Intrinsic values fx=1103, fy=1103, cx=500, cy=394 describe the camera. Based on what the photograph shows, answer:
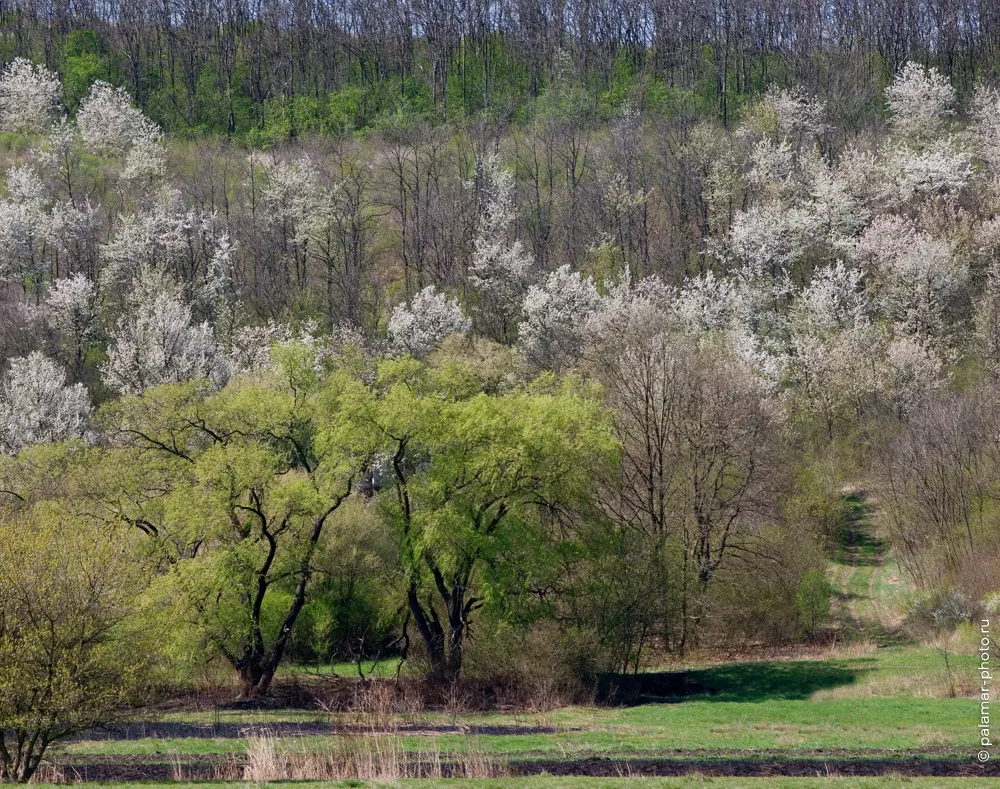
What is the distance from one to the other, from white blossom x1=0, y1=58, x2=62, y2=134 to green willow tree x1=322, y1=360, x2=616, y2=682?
77.6 meters

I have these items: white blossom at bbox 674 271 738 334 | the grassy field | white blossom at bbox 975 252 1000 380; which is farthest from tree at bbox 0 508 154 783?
white blossom at bbox 674 271 738 334

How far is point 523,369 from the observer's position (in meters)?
61.4

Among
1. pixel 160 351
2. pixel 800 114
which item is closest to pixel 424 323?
pixel 160 351

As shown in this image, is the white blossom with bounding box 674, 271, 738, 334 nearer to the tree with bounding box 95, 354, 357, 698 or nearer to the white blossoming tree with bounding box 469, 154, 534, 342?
the white blossoming tree with bounding box 469, 154, 534, 342

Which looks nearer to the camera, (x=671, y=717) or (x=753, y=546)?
(x=671, y=717)

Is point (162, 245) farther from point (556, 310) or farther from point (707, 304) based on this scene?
point (707, 304)

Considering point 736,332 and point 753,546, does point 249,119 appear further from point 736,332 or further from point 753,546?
point 753,546

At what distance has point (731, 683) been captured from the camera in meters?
33.5

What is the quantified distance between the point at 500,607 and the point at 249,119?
86.4 m

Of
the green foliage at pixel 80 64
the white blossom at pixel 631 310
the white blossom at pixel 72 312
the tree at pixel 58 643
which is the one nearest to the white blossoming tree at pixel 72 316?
the white blossom at pixel 72 312

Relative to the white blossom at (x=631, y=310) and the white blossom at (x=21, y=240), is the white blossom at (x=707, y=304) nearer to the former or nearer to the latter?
the white blossom at (x=631, y=310)

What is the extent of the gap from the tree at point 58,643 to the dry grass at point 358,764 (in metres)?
2.67

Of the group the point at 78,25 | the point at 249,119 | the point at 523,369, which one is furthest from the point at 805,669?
the point at 78,25

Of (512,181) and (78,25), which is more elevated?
(78,25)
